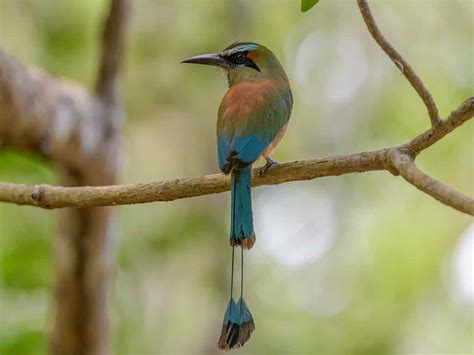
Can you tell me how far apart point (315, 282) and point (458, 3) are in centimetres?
245

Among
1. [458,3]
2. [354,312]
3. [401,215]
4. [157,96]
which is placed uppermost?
[458,3]

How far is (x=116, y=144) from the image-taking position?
4465mm

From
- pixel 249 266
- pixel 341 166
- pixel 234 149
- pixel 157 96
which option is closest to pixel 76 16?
pixel 157 96

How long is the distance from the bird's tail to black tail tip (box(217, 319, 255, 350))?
26 centimetres

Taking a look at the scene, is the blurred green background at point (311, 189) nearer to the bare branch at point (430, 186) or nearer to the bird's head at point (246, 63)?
the bird's head at point (246, 63)

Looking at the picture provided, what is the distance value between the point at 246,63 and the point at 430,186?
1567mm

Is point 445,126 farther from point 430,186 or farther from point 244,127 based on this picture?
point 244,127

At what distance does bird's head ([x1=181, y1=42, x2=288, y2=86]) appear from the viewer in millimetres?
3354

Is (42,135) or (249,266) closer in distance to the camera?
(42,135)

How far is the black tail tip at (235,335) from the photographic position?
2.34 metres

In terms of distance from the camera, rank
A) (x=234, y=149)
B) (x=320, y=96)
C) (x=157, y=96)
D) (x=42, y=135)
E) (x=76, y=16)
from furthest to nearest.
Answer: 1. (x=320, y=96)
2. (x=157, y=96)
3. (x=76, y=16)
4. (x=42, y=135)
5. (x=234, y=149)

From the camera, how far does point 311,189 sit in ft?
23.5

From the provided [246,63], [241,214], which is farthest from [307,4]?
[246,63]

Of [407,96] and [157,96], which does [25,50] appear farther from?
[407,96]
